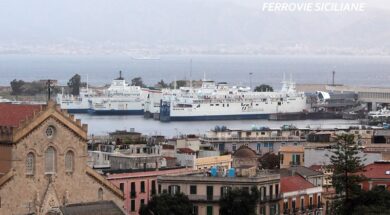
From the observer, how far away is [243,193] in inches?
1917

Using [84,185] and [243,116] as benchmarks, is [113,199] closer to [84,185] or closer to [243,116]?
[84,185]

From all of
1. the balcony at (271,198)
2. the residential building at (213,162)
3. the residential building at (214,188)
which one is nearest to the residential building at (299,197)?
the balcony at (271,198)

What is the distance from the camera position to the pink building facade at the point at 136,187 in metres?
52.7

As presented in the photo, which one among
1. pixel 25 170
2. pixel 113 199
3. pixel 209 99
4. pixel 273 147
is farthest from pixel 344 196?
pixel 209 99

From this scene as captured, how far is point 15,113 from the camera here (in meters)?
45.9

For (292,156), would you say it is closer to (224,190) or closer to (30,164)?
(224,190)

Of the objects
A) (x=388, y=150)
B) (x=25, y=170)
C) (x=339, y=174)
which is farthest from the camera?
(x=388, y=150)

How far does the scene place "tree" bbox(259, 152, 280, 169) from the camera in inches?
2554

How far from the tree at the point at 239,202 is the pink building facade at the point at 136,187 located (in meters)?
4.22

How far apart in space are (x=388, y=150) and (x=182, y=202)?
17.7 metres

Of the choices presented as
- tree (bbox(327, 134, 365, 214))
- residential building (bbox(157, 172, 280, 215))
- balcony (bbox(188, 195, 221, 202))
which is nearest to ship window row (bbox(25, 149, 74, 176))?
residential building (bbox(157, 172, 280, 215))

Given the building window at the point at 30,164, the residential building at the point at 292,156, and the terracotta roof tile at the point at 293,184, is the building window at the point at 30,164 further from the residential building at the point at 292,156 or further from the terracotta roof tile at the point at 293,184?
the residential building at the point at 292,156

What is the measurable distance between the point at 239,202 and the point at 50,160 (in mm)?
7029

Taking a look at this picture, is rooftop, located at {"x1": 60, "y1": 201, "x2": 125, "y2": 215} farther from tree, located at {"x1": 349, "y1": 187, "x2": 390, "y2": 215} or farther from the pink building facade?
tree, located at {"x1": 349, "y1": 187, "x2": 390, "y2": 215}
